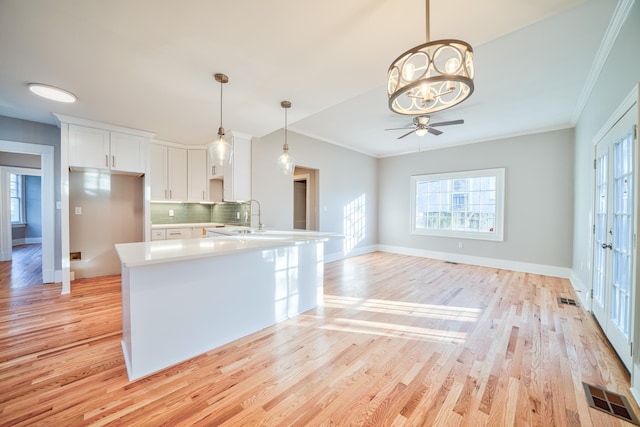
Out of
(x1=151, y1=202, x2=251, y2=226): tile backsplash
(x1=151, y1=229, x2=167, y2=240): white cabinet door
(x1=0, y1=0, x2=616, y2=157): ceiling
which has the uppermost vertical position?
(x1=0, y1=0, x2=616, y2=157): ceiling

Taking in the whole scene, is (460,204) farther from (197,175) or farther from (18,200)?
(18,200)

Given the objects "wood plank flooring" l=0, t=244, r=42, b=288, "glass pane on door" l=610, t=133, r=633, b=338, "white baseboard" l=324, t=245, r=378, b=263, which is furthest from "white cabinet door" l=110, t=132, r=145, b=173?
"glass pane on door" l=610, t=133, r=633, b=338

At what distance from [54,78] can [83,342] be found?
99.5 inches

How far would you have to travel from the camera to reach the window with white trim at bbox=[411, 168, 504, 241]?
524 centimetres

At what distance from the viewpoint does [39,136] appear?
3879 mm

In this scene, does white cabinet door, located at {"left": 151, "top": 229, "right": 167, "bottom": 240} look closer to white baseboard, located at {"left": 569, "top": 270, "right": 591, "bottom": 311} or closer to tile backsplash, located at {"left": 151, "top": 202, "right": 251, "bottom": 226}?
tile backsplash, located at {"left": 151, "top": 202, "right": 251, "bottom": 226}

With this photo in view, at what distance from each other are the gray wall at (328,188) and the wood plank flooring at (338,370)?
233 centimetres

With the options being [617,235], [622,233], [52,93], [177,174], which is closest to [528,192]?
[617,235]

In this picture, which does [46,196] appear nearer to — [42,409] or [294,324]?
[42,409]

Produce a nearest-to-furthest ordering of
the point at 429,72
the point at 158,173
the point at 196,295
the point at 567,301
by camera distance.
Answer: the point at 429,72 < the point at 196,295 < the point at 567,301 < the point at 158,173

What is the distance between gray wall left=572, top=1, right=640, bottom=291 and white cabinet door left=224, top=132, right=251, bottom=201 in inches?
171

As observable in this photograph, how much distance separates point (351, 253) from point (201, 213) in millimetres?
3577

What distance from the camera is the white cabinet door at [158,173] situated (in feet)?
14.8

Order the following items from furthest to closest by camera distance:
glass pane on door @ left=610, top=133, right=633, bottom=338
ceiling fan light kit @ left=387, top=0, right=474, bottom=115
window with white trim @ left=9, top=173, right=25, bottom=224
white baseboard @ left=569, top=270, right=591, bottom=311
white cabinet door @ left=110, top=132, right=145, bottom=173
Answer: window with white trim @ left=9, top=173, right=25, bottom=224 < white cabinet door @ left=110, top=132, right=145, bottom=173 < white baseboard @ left=569, top=270, right=591, bottom=311 < glass pane on door @ left=610, top=133, right=633, bottom=338 < ceiling fan light kit @ left=387, top=0, right=474, bottom=115
